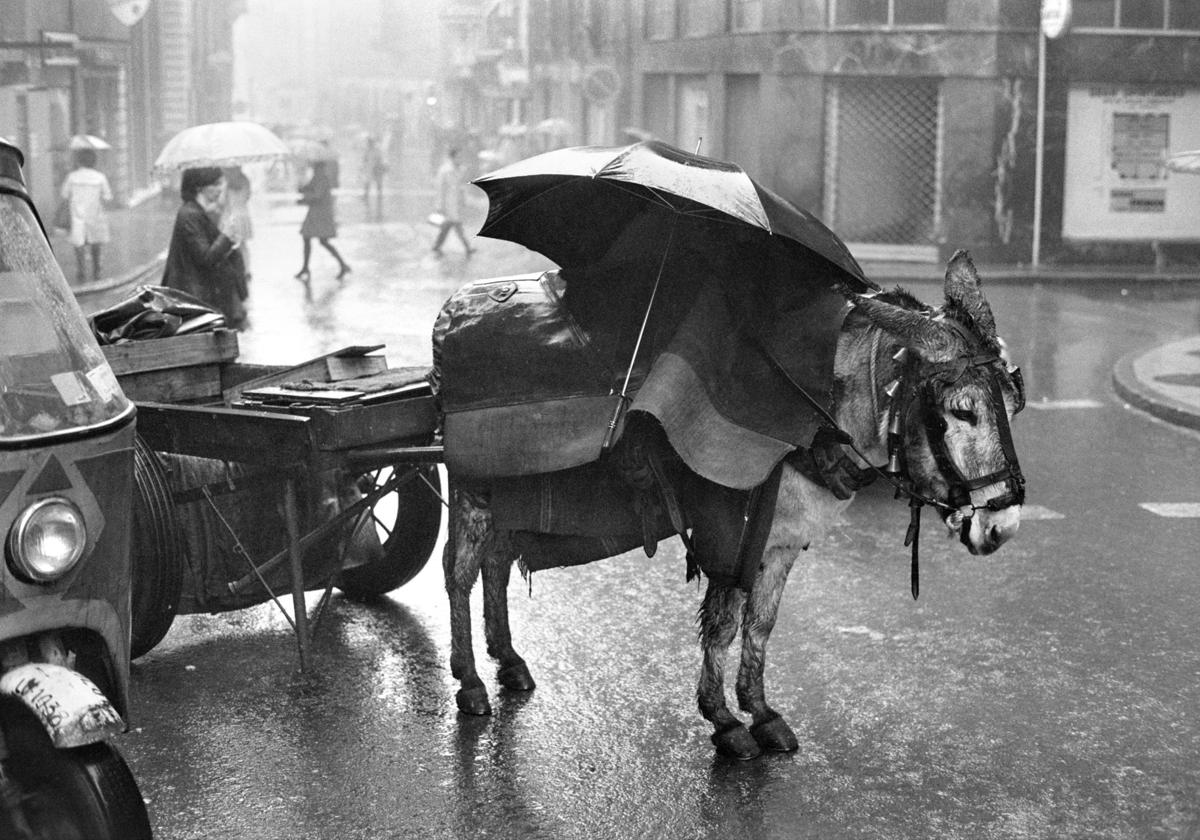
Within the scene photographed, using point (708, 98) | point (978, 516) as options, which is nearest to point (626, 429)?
point (978, 516)

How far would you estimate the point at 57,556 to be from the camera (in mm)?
4570

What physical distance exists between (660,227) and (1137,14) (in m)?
22.2

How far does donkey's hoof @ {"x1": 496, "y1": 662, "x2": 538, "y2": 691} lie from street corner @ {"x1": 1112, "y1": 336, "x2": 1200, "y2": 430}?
26.3 ft

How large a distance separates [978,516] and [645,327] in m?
1.35

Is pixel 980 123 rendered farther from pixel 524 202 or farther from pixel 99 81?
pixel 524 202

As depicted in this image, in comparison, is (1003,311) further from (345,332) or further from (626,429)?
(626,429)

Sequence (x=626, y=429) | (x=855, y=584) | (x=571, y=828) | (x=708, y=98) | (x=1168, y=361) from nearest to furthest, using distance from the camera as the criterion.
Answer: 1. (x=571, y=828)
2. (x=626, y=429)
3. (x=855, y=584)
4. (x=1168, y=361)
5. (x=708, y=98)

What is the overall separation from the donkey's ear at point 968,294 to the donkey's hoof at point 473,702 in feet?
7.83

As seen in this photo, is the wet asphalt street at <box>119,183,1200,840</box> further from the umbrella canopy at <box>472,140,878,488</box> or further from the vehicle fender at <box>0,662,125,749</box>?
the vehicle fender at <box>0,662,125,749</box>

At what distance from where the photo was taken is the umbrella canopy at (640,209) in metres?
5.91

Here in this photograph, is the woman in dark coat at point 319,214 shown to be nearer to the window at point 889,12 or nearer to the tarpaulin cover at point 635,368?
the window at point 889,12

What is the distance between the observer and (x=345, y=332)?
696 inches

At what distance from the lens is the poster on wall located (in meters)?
26.6

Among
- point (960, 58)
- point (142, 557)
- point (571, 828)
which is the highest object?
point (960, 58)
